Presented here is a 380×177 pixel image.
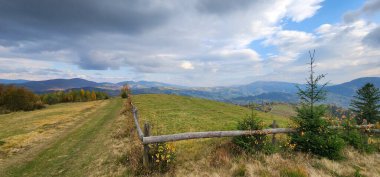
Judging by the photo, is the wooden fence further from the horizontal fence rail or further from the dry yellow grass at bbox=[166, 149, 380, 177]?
the dry yellow grass at bbox=[166, 149, 380, 177]

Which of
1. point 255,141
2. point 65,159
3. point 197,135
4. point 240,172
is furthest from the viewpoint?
point 65,159

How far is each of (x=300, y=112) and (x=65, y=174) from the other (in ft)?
39.4

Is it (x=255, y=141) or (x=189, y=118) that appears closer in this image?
(x=255, y=141)

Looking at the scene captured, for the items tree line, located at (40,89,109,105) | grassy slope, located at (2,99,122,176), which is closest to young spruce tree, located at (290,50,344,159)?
grassy slope, located at (2,99,122,176)

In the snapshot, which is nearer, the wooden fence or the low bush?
the wooden fence

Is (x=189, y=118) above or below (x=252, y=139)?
below

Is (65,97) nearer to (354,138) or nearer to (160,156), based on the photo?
(160,156)

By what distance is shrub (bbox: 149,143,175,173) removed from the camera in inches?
336

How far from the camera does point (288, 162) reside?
9.21 m

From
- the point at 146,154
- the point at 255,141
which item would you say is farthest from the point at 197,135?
the point at 255,141

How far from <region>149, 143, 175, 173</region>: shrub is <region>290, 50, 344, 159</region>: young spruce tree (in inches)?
266

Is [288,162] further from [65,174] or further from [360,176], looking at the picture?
[65,174]

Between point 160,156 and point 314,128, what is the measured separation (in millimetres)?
7886

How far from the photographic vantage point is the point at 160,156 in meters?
8.64
